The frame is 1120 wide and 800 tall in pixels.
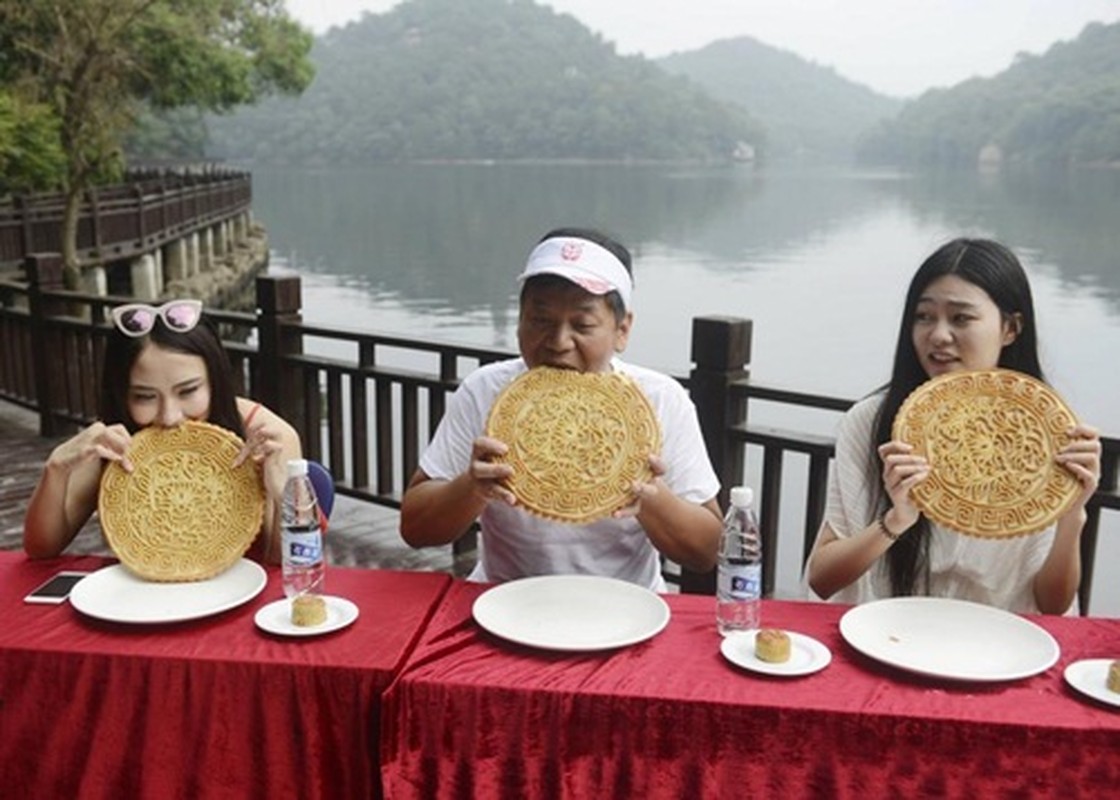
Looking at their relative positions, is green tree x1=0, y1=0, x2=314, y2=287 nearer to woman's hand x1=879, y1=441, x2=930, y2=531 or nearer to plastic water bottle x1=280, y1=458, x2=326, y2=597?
plastic water bottle x1=280, y1=458, x2=326, y2=597

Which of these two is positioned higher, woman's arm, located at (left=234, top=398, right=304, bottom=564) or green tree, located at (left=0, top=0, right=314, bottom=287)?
green tree, located at (left=0, top=0, right=314, bottom=287)

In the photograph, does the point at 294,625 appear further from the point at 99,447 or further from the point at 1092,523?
the point at 1092,523

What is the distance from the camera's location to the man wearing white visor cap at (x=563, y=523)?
2.19m

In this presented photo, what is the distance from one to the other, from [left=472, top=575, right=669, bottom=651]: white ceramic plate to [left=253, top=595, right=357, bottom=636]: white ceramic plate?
26 centimetres

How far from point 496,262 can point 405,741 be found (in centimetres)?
4050

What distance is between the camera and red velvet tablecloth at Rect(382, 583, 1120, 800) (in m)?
1.66

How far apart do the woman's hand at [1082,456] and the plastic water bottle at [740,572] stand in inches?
24.9

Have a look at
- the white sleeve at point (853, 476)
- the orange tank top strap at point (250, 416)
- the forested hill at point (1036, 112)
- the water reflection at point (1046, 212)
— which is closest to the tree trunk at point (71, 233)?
the orange tank top strap at point (250, 416)

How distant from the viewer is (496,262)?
41750 millimetres

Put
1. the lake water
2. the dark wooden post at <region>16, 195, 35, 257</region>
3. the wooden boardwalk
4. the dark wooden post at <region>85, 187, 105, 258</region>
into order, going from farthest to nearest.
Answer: the lake water, the dark wooden post at <region>85, 187, 105, 258</region>, the dark wooden post at <region>16, 195, 35, 257</region>, the wooden boardwalk

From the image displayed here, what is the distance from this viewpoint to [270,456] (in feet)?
7.58

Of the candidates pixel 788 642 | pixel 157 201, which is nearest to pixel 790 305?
pixel 157 201

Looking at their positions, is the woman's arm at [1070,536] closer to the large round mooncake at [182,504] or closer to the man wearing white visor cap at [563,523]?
the man wearing white visor cap at [563,523]

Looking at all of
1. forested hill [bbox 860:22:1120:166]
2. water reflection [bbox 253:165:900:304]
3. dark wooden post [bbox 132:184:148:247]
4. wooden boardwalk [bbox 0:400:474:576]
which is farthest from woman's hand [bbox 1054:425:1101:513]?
forested hill [bbox 860:22:1120:166]
